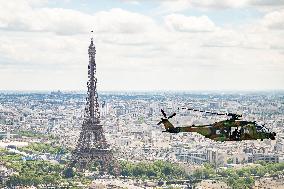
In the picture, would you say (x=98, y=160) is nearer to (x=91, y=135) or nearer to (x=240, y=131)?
(x=91, y=135)

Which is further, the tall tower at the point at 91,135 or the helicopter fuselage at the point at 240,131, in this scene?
the tall tower at the point at 91,135

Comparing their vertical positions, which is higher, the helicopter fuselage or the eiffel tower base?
the helicopter fuselage

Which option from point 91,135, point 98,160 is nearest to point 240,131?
point 98,160

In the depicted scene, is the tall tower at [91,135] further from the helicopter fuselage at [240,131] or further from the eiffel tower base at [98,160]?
the helicopter fuselage at [240,131]

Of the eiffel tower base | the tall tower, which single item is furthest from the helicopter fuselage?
the eiffel tower base

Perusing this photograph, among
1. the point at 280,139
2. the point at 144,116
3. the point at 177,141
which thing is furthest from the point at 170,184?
the point at 144,116

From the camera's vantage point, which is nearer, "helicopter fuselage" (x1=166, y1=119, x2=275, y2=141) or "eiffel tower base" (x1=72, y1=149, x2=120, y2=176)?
"helicopter fuselage" (x1=166, y1=119, x2=275, y2=141)

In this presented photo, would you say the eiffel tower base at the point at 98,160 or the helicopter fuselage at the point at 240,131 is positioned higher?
the helicopter fuselage at the point at 240,131

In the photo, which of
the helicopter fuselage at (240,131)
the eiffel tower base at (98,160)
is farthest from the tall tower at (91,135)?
the helicopter fuselage at (240,131)

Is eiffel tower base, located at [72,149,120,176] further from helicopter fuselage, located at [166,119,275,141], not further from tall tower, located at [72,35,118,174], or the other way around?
helicopter fuselage, located at [166,119,275,141]

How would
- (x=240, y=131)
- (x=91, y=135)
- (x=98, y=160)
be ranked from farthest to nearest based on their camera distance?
(x=91, y=135) < (x=98, y=160) < (x=240, y=131)
